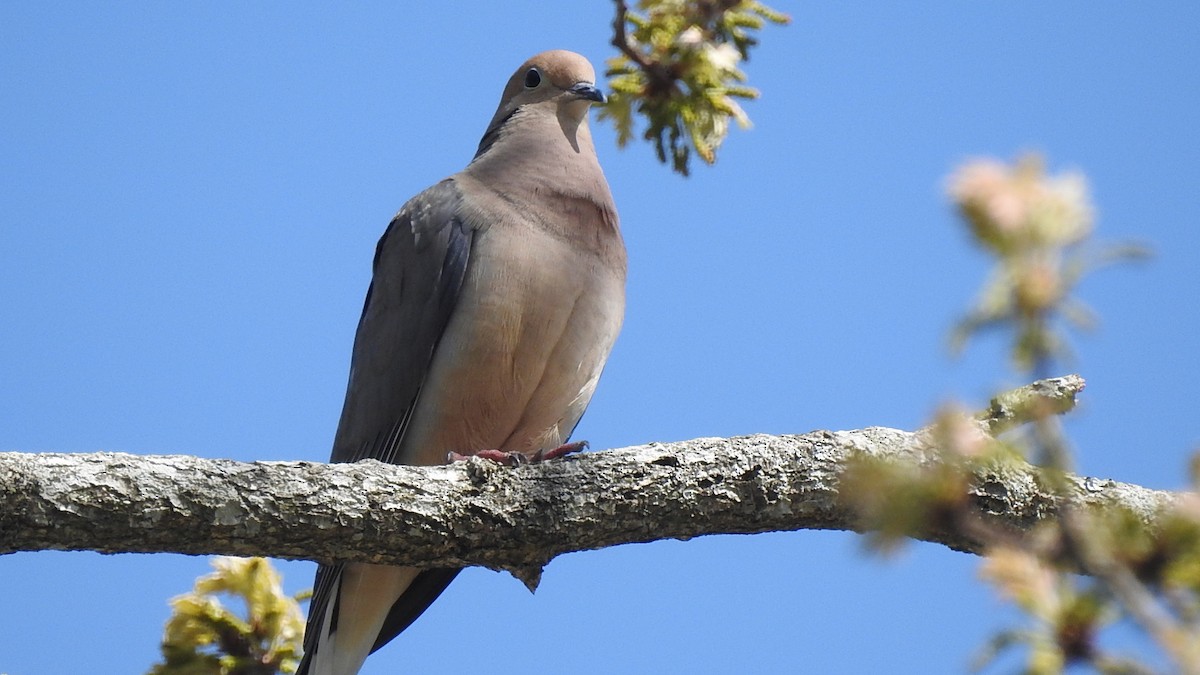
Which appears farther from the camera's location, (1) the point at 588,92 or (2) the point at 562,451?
(1) the point at 588,92

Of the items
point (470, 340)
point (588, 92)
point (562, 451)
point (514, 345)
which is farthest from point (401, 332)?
point (588, 92)

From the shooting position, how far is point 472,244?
491 cm

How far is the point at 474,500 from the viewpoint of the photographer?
12.1 feet

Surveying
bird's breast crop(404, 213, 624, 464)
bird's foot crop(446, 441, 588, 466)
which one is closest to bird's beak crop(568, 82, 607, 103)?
bird's breast crop(404, 213, 624, 464)

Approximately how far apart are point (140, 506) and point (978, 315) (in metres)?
2.65

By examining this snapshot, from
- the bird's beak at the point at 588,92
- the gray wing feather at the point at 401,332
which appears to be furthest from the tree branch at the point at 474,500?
the bird's beak at the point at 588,92

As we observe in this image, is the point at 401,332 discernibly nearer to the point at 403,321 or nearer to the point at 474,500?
the point at 403,321

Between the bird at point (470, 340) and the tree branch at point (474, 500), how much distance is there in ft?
3.10

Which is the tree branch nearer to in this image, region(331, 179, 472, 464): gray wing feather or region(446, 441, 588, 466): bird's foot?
region(446, 441, 588, 466): bird's foot

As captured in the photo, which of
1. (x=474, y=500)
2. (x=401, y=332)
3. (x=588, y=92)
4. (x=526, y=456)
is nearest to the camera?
(x=474, y=500)

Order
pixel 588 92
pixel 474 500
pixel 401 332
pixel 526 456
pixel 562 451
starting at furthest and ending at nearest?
pixel 588 92
pixel 401 332
pixel 562 451
pixel 526 456
pixel 474 500

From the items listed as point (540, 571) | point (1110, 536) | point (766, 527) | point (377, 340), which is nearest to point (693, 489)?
point (766, 527)

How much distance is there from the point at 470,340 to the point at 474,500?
115 centimetres

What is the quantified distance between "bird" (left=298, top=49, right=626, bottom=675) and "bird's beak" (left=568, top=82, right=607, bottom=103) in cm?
50
